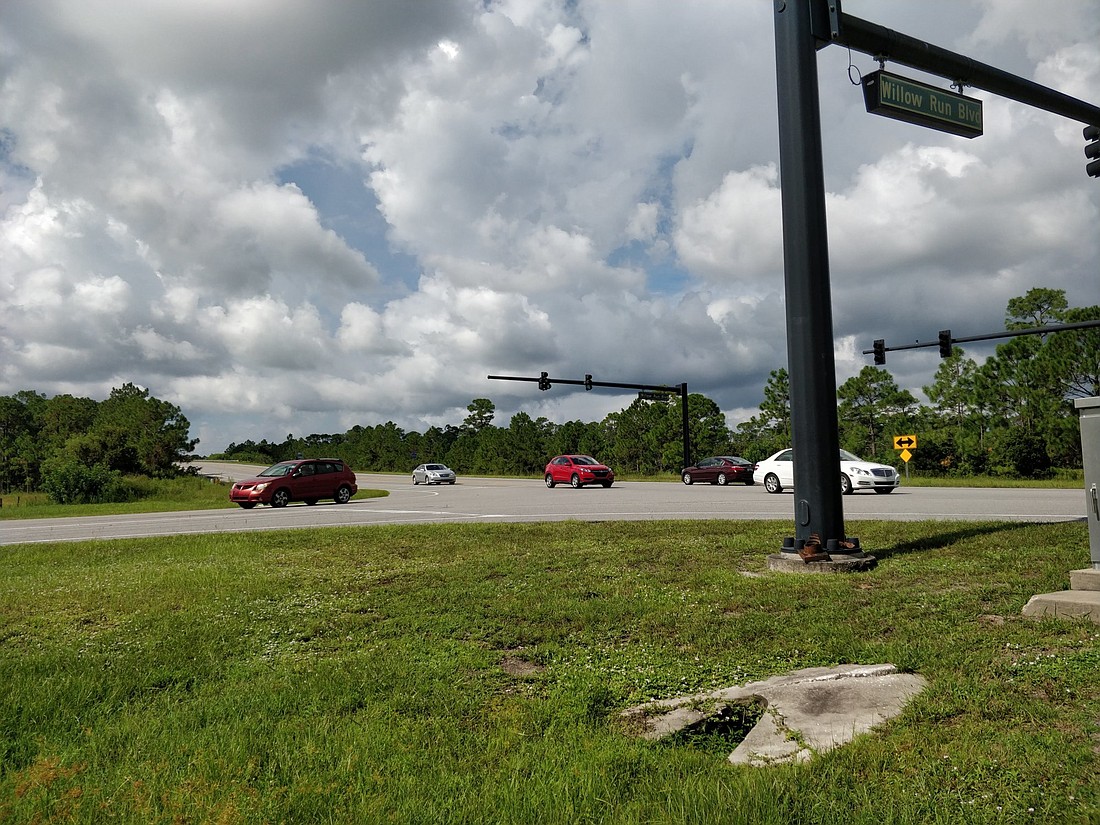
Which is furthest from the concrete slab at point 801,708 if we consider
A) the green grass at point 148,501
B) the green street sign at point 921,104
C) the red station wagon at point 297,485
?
the green grass at point 148,501

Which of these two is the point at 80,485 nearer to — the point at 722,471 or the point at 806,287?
the point at 722,471

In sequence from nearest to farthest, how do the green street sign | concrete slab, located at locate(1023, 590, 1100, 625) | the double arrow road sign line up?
concrete slab, located at locate(1023, 590, 1100, 625) < the green street sign < the double arrow road sign

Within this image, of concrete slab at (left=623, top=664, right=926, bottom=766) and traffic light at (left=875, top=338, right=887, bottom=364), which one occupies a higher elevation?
traffic light at (left=875, top=338, right=887, bottom=364)

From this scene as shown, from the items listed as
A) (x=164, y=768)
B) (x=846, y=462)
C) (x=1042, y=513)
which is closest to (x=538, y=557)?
(x=164, y=768)

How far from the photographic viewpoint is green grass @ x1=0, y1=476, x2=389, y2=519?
27.4 metres

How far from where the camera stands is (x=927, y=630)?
5484 mm

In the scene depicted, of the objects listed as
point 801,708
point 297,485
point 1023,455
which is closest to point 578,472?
point 297,485

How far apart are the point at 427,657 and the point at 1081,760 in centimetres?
389

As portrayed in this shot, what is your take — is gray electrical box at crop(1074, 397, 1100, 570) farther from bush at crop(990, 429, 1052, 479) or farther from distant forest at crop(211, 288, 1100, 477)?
bush at crop(990, 429, 1052, 479)

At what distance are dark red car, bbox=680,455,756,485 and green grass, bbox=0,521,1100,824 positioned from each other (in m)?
30.8

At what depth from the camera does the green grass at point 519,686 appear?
10.6ft

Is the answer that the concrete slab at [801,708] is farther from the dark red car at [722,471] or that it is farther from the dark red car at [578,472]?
the dark red car at [722,471]

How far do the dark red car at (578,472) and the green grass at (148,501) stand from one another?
8.43 meters

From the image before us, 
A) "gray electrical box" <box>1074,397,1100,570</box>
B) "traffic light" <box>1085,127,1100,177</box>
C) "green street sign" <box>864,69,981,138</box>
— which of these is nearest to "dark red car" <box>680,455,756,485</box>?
"traffic light" <box>1085,127,1100,177</box>
